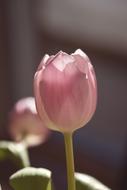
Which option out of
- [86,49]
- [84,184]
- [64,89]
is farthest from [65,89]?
[86,49]

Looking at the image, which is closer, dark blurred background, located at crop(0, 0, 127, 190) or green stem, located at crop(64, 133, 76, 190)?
green stem, located at crop(64, 133, 76, 190)

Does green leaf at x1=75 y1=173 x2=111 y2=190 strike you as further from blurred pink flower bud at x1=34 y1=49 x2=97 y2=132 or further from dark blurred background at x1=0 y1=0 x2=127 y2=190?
dark blurred background at x1=0 y1=0 x2=127 y2=190

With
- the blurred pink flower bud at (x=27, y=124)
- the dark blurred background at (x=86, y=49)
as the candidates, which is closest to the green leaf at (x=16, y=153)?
the blurred pink flower bud at (x=27, y=124)

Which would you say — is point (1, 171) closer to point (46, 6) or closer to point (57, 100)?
point (46, 6)

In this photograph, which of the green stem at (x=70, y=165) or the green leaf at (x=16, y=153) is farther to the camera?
the green leaf at (x=16, y=153)

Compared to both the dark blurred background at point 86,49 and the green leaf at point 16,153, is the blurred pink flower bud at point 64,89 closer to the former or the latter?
the green leaf at point 16,153

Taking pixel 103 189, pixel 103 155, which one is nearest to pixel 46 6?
pixel 103 155

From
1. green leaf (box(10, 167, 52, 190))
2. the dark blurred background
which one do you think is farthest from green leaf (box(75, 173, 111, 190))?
the dark blurred background
